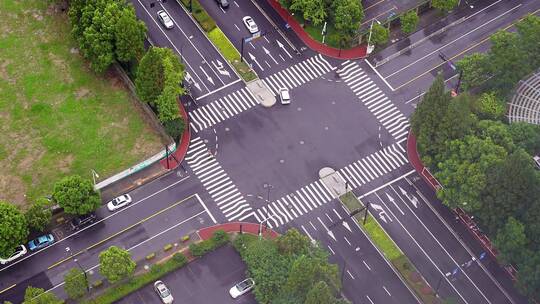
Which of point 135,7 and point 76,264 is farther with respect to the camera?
point 135,7

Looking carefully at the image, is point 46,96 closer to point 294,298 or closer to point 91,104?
point 91,104

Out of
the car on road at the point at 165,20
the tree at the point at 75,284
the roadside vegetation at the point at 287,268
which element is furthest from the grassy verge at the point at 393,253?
the car on road at the point at 165,20

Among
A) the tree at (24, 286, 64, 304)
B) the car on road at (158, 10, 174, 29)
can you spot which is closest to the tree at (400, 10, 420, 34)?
the car on road at (158, 10, 174, 29)

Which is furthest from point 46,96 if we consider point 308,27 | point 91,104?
point 308,27

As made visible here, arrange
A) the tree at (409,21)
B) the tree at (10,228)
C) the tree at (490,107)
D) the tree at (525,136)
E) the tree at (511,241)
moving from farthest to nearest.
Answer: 1. the tree at (409,21)
2. the tree at (490,107)
3. the tree at (525,136)
4. the tree at (511,241)
5. the tree at (10,228)

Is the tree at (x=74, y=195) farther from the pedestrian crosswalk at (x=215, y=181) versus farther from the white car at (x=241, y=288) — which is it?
the white car at (x=241, y=288)

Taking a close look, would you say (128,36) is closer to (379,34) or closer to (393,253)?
(379,34)
